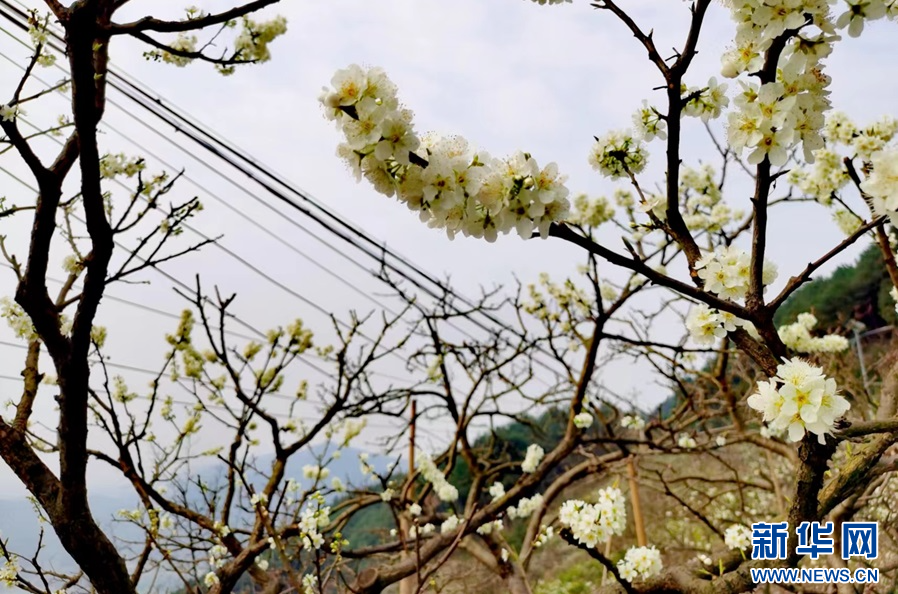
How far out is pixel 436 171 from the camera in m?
0.93

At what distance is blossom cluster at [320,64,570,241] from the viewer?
2.92 feet

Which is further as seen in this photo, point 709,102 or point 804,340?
point 804,340

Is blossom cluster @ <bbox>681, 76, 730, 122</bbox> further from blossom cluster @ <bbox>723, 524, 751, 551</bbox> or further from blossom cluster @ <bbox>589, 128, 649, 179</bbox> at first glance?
blossom cluster @ <bbox>723, 524, 751, 551</bbox>

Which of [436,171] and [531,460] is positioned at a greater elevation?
[531,460]

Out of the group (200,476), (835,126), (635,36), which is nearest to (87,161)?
(635,36)

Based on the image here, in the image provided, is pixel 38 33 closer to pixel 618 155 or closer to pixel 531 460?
pixel 618 155

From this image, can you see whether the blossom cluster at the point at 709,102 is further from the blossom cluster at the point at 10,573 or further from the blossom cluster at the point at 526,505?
the blossom cluster at the point at 526,505

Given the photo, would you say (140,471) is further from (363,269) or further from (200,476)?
(363,269)

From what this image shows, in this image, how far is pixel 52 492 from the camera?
67.0 inches

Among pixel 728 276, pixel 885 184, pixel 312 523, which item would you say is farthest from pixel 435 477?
pixel 885 184

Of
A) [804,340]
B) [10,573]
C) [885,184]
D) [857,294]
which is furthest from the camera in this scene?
[857,294]

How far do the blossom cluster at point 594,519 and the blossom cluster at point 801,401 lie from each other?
99 centimetres

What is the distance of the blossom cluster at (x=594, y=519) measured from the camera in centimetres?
189

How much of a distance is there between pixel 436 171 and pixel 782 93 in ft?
2.26
